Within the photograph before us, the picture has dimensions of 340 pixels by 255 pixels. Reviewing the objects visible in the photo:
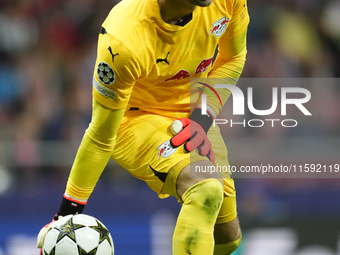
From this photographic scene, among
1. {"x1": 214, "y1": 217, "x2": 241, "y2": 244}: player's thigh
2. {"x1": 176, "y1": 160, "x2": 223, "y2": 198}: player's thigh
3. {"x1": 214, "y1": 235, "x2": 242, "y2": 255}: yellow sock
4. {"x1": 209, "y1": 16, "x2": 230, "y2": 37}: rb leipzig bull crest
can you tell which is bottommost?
{"x1": 214, "y1": 235, "x2": 242, "y2": 255}: yellow sock

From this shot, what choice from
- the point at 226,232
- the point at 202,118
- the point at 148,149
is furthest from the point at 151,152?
the point at 226,232

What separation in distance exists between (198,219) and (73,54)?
421 centimetres

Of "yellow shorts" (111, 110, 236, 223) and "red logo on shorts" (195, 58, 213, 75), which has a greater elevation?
"red logo on shorts" (195, 58, 213, 75)

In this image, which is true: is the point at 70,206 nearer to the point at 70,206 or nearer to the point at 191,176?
the point at 70,206

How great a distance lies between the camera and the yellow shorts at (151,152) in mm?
2426

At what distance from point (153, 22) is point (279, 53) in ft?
12.6

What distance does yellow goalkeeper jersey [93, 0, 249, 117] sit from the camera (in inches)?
88.0

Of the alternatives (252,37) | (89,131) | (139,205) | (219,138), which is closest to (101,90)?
(89,131)

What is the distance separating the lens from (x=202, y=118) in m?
2.72

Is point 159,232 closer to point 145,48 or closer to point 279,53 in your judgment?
point 145,48

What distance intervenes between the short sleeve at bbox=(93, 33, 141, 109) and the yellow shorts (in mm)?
288

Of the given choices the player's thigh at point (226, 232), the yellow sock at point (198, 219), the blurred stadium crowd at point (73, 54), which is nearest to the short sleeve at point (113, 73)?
the yellow sock at point (198, 219)

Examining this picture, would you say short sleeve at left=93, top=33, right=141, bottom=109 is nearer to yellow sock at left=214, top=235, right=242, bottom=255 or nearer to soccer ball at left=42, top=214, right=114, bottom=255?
Answer: soccer ball at left=42, top=214, right=114, bottom=255

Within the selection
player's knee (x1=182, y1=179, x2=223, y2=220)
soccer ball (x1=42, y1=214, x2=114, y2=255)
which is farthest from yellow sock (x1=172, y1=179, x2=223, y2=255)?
soccer ball (x1=42, y1=214, x2=114, y2=255)
